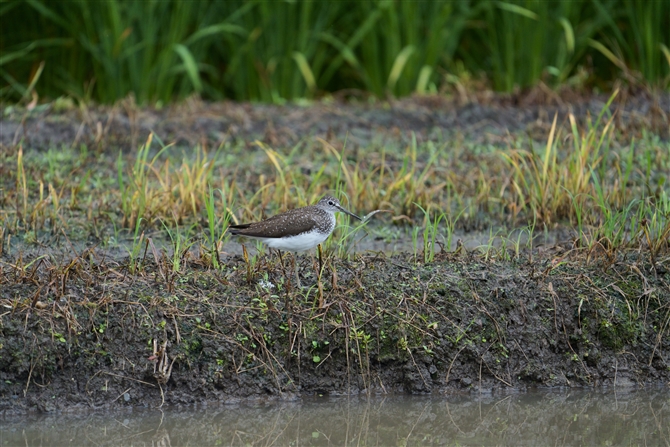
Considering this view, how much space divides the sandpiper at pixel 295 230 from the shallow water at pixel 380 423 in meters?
0.89

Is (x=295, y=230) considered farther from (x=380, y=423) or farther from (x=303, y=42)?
(x=303, y=42)

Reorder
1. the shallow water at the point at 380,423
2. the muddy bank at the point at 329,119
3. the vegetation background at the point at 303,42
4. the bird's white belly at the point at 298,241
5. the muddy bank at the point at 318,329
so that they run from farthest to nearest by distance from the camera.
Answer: the vegetation background at the point at 303,42
the muddy bank at the point at 329,119
the bird's white belly at the point at 298,241
the muddy bank at the point at 318,329
the shallow water at the point at 380,423

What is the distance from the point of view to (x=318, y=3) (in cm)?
1136

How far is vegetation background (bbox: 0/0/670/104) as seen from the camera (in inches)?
422

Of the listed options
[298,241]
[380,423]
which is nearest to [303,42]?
[298,241]

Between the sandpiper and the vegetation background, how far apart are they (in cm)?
526

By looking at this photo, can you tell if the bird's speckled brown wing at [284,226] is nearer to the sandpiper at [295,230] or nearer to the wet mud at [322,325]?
the sandpiper at [295,230]

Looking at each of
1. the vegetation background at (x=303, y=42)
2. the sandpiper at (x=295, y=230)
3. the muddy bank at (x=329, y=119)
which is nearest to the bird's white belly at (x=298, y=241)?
the sandpiper at (x=295, y=230)

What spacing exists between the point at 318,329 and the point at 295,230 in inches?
22.7

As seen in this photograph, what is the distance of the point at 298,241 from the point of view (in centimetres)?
539

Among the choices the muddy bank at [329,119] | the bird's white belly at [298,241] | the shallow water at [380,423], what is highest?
the bird's white belly at [298,241]

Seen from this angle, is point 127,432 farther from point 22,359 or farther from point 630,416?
point 630,416

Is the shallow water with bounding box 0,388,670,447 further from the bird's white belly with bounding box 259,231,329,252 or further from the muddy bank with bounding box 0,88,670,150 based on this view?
the muddy bank with bounding box 0,88,670,150

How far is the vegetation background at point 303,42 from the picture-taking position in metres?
10.7
